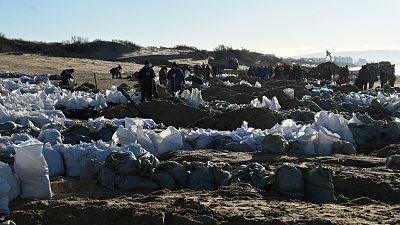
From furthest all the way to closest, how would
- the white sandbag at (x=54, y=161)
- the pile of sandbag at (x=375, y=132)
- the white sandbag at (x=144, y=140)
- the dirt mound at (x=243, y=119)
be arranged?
1. the dirt mound at (x=243, y=119)
2. the pile of sandbag at (x=375, y=132)
3. the white sandbag at (x=144, y=140)
4. the white sandbag at (x=54, y=161)

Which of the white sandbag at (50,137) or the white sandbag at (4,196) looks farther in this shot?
the white sandbag at (50,137)

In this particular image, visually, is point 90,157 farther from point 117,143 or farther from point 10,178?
point 10,178

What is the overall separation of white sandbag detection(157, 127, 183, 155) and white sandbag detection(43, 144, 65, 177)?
145 cm

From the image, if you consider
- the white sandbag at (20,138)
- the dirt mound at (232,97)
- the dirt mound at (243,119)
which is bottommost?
the dirt mound at (232,97)

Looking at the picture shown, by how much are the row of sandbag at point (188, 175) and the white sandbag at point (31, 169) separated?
→ 0.72 metres

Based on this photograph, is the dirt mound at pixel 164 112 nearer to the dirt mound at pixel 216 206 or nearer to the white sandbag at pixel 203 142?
the white sandbag at pixel 203 142

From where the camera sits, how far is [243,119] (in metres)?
10.9

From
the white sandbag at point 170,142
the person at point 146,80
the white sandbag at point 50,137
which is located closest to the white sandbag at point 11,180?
the white sandbag at point 50,137

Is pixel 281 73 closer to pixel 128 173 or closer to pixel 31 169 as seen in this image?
pixel 128 173

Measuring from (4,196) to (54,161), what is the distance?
4.93ft

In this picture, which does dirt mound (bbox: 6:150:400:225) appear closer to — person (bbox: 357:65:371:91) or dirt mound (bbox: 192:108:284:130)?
dirt mound (bbox: 192:108:284:130)

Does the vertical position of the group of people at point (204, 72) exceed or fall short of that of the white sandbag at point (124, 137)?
it falls short

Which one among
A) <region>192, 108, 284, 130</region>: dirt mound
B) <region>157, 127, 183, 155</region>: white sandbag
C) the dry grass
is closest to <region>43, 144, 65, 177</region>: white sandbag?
<region>157, 127, 183, 155</region>: white sandbag

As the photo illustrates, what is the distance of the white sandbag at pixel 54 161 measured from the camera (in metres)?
6.59
